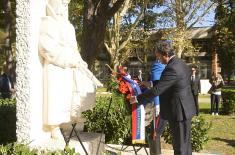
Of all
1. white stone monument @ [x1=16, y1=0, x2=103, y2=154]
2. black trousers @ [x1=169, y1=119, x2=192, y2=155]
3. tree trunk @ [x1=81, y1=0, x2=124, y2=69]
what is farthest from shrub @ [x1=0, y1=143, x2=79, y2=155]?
tree trunk @ [x1=81, y1=0, x2=124, y2=69]

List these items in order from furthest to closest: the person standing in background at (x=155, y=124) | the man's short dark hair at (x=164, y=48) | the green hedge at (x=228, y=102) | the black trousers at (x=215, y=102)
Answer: the green hedge at (x=228, y=102) → the black trousers at (x=215, y=102) → the person standing in background at (x=155, y=124) → the man's short dark hair at (x=164, y=48)

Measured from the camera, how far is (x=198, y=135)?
8.34 meters

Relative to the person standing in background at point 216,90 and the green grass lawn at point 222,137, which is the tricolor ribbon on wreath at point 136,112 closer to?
the green grass lawn at point 222,137

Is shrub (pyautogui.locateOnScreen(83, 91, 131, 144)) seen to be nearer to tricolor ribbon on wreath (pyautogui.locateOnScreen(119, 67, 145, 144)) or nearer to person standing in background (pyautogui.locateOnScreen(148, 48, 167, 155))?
person standing in background (pyautogui.locateOnScreen(148, 48, 167, 155))

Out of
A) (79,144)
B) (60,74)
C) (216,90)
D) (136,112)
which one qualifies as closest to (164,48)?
(136,112)

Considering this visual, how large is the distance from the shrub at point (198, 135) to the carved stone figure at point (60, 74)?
3187 mm

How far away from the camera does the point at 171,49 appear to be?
19.2ft

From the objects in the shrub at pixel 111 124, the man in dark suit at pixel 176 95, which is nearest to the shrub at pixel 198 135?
the shrub at pixel 111 124

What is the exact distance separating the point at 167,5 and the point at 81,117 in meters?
27.7

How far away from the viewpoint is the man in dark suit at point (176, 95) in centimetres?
566

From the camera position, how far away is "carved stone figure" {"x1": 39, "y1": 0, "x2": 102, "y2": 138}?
17.7 ft

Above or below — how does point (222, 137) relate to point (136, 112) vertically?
below

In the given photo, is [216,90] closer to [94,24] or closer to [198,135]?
[94,24]

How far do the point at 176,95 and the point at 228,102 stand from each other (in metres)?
11.6
